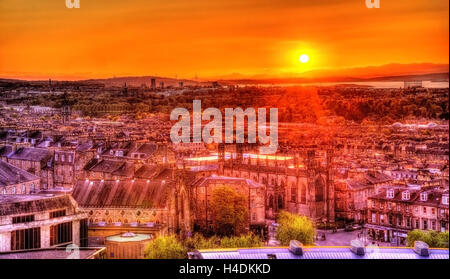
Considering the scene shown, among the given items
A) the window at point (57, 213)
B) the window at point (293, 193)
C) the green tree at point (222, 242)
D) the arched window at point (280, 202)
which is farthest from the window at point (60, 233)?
the window at point (293, 193)

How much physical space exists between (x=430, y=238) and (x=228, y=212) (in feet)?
11.7

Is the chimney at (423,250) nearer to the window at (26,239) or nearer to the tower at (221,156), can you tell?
the tower at (221,156)

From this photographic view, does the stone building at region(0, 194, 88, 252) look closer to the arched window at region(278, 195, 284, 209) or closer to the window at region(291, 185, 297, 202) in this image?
the arched window at region(278, 195, 284, 209)

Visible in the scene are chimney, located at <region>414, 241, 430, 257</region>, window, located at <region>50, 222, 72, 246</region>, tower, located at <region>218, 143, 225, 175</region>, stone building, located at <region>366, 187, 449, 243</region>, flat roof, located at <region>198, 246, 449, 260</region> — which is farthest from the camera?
tower, located at <region>218, 143, 225, 175</region>

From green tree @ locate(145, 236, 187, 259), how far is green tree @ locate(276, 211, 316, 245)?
180cm

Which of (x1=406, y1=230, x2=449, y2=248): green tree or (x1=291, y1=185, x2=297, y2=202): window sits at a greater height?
(x1=291, y1=185, x2=297, y2=202): window

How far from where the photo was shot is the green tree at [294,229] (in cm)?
1055

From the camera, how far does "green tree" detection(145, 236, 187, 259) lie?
391 inches

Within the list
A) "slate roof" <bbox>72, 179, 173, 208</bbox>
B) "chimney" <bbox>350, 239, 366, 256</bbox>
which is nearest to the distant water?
"slate roof" <bbox>72, 179, 173, 208</bbox>

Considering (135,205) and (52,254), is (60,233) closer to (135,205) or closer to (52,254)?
(52,254)

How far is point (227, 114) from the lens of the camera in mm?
11305

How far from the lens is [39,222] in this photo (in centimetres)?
992

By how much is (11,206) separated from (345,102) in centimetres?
636

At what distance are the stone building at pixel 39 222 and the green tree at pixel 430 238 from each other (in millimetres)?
5731
